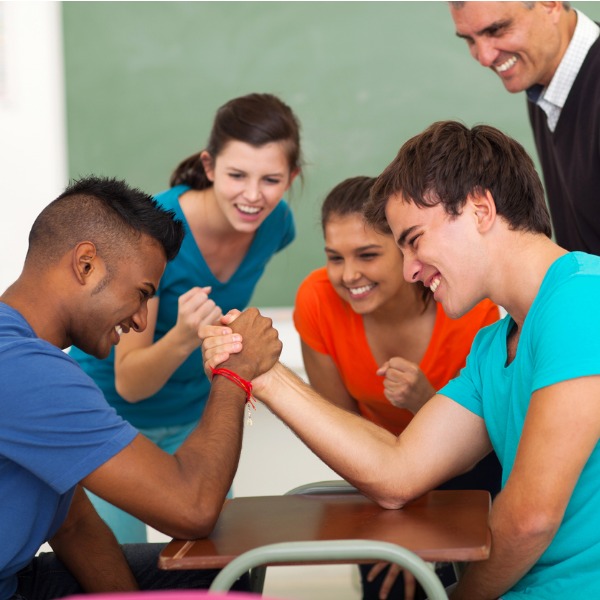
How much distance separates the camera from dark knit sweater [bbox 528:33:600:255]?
2346 mm

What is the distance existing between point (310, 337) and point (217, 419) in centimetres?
93

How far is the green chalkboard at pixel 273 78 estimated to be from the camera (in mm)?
3547

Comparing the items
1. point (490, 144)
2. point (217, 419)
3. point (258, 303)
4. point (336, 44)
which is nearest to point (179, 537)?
point (217, 419)

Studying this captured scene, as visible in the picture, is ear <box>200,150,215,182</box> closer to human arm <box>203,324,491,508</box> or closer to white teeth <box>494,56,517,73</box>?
white teeth <box>494,56,517,73</box>

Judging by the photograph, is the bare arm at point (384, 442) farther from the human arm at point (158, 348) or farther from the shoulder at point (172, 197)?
the shoulder at point (172, 197)

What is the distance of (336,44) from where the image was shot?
357cm

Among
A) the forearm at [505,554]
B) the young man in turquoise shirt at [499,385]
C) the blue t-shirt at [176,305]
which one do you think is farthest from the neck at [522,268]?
the blue t-shirt at [176,305]

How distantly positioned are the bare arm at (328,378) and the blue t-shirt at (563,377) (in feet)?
2.85

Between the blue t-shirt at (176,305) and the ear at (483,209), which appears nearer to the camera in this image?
the ear at (483,209)

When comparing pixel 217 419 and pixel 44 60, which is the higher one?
pixel 44 60

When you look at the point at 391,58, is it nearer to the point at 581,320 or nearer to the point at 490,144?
the point at 490,144

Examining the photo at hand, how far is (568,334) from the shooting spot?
1328mm

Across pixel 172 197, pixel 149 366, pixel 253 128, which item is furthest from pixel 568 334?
pixel 172 197

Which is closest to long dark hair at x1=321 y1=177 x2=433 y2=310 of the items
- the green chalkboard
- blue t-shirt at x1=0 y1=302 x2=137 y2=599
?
blue t-shirt at x1=0 y1=302 x2=137 y2=599
